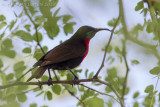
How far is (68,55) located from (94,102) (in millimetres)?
1009

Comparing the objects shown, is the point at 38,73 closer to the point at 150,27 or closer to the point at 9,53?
the point at 9,53

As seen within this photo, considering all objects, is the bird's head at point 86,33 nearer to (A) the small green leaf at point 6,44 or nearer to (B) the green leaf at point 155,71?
(A) the small green leaf at point 6,44

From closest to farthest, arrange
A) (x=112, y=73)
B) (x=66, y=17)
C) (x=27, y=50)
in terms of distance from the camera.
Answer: (x=66, y=17), (x=27, y=50), (x=112, y=73)

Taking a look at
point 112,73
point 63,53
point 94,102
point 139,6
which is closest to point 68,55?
point 63,53

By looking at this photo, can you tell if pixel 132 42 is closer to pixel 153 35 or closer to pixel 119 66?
pixel 153 35

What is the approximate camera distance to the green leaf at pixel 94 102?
288 centimetres

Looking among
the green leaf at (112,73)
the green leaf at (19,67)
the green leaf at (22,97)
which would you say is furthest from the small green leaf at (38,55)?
the green leaf at (112,73)

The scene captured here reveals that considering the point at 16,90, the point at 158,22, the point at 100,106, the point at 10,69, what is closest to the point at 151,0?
the point at 158,22

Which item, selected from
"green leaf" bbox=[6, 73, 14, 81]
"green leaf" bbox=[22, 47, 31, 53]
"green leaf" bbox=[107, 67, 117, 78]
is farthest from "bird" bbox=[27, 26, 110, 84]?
"green leaf" bbox=[107, 67, 117, 78]

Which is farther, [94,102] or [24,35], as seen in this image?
[24,35]

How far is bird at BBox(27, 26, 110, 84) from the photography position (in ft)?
11.4

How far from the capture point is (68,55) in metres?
3.78

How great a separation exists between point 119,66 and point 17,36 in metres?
2.19

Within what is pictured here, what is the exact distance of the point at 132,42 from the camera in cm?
268
